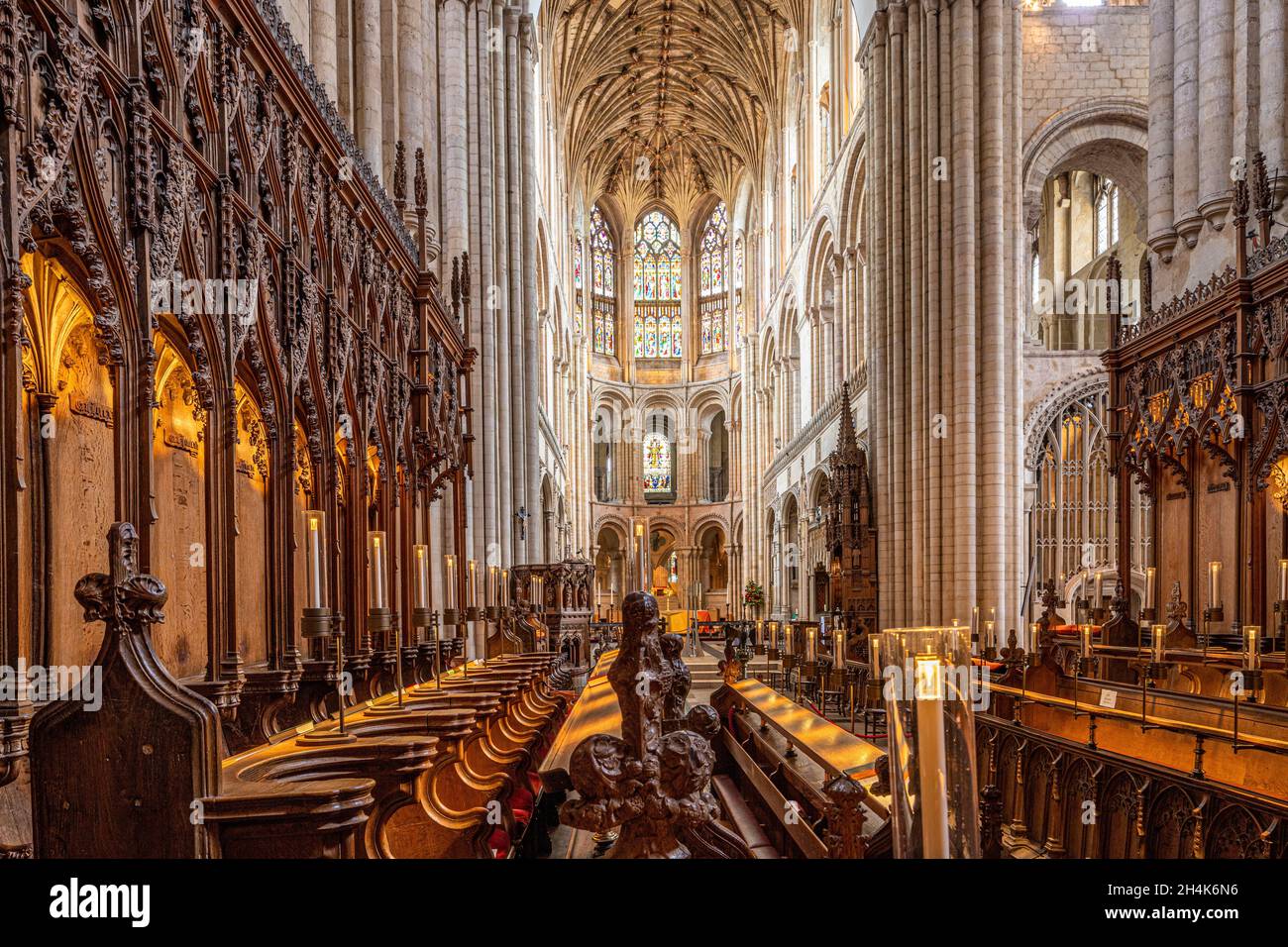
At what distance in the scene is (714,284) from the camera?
151 feet

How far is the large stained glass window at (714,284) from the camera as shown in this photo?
45.4 m

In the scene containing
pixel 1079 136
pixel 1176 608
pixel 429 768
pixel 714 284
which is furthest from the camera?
pixel 714 284

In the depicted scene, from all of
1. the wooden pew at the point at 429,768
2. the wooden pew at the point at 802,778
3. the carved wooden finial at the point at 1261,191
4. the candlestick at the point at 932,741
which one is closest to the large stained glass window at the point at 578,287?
the carved wooden finial at the point at 1261,191

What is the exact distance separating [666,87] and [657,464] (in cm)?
1713

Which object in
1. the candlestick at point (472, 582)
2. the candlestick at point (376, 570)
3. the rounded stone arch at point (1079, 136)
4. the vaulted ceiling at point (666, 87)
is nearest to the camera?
the candlestick at point (376, 570)

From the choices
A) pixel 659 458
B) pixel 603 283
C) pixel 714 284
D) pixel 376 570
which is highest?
pixel 603 283

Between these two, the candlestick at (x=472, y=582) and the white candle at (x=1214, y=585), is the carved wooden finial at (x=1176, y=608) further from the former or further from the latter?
the candlestick at (x=472, y=582)

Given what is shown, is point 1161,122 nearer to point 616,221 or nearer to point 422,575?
point 422,575

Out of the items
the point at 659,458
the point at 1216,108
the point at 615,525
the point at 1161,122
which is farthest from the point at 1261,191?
the point at 659,458

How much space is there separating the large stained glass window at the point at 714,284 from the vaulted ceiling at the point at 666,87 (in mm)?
1577

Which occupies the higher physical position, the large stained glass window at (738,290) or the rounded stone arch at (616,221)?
the rounded stone arch at (616,221)

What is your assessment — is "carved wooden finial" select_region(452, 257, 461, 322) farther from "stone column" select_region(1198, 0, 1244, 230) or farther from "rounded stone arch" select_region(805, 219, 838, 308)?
"rounded stone arch" select_region(805, 219, 838, 308)
